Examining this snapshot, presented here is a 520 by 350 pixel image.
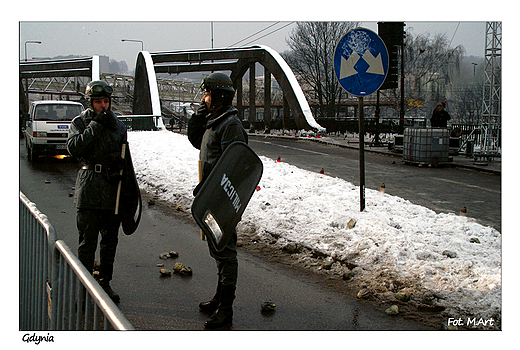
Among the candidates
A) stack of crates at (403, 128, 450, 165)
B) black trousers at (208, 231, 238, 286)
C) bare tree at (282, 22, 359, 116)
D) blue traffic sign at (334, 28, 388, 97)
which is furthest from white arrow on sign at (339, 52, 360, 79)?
bare tree at (282, 22, 359, 116)

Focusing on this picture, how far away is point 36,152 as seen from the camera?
1530 centimetres

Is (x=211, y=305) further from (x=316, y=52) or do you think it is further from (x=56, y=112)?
(x=316, y=52)

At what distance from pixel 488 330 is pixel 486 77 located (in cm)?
1993

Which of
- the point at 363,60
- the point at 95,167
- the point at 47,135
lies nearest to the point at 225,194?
the point at 95,167

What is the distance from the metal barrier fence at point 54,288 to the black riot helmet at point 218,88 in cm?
159

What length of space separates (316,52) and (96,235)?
37.8 meters

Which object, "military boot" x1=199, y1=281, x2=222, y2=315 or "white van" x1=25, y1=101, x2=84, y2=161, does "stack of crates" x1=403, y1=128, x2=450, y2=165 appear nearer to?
"white van" x1=25, y1=101, x2=84, y2=161

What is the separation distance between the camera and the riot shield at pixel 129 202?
4.36 metres

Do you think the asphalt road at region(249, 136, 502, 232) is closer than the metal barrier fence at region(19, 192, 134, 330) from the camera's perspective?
No

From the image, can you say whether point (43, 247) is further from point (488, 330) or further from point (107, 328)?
point (488, 330)

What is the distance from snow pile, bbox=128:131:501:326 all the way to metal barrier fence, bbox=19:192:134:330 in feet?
9.43

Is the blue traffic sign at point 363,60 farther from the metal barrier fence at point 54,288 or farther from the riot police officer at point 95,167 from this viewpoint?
the metal barrier fence at point 54,288

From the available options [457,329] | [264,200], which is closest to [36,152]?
[264,200]

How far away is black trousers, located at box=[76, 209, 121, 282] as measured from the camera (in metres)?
4.17
